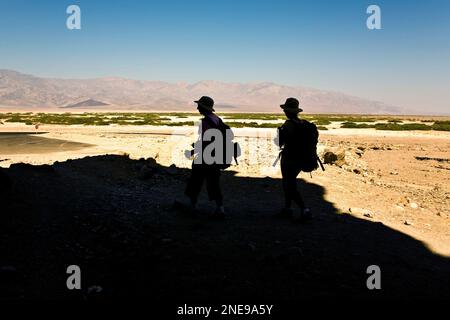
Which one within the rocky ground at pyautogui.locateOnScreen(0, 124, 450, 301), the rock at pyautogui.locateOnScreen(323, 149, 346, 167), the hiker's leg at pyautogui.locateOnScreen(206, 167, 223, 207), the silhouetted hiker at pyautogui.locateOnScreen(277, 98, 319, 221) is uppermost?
the silhouetted hiker at pyautogui.locateOnScreen(277, 98, 319, 221)

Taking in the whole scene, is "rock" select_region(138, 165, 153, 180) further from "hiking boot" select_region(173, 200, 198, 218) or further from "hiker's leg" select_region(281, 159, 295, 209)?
"hiker's leg" select_region(281, 159, 295, 209)

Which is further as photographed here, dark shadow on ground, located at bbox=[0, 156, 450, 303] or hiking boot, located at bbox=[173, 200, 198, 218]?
hiking boot, located at bbox=[173, 200, 198, 218]

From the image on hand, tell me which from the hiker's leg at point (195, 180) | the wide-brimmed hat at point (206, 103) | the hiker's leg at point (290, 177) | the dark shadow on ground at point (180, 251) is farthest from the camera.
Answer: the hiker's leg at point (290, 177)

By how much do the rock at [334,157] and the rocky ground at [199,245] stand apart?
6178 millimetres

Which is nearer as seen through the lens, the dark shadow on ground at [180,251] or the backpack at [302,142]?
the dark shadow on ground at [180,251]

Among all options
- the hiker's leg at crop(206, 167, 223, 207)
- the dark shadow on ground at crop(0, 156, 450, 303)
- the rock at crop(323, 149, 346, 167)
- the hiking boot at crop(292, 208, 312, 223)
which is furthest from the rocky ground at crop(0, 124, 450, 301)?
the rock at crop(323, 149, 346, 167)

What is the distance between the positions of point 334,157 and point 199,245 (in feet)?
38.7

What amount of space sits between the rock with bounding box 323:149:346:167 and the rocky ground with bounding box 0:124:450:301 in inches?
243

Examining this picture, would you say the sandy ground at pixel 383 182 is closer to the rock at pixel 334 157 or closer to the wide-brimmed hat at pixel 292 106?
the rock at pixel 334 157

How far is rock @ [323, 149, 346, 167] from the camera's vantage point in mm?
16484

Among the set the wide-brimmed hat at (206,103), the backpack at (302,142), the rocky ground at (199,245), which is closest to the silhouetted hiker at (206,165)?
the wide-brimmed hat at (206,103)

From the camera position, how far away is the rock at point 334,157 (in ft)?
54.1

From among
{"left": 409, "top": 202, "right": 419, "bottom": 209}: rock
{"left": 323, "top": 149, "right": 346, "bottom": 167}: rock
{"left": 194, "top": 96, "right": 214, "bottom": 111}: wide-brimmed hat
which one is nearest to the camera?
{"left": 194, "top": 96, "right": 214, "bottom": 111}: wide-brimmed hat

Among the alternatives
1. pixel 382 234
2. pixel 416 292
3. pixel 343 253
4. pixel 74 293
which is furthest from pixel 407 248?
pixel 74 293
